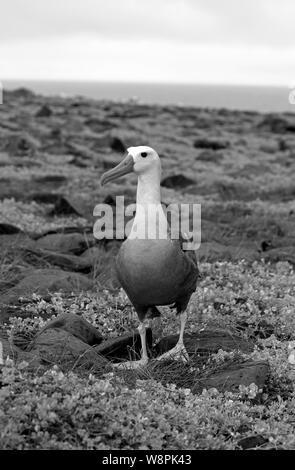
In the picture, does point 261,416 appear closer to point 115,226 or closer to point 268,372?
point 268,372

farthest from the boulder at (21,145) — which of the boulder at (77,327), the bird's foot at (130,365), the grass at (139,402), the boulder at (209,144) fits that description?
the bird's foot at (130,365)

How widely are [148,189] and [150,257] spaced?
0.60 metres

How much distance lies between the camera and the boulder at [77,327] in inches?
266

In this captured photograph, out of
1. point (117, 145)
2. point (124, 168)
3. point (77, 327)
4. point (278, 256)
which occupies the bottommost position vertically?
point (117, 145)

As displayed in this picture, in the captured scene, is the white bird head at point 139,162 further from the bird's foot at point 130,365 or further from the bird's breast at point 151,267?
the bird's foot at point 130,365

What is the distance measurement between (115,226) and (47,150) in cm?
1064

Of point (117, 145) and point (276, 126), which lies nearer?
point (117, 145)

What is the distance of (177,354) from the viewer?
21.8ft

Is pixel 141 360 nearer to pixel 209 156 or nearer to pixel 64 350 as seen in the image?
pixel 64 350

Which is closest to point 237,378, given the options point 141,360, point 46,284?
point 141,360

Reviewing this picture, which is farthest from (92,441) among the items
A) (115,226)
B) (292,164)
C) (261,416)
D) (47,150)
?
(292,164)

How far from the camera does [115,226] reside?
12102 millimetres

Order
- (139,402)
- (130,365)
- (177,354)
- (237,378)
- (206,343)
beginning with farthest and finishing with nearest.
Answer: (206,343), (177,354), (130,365), (237,378), (139,402)

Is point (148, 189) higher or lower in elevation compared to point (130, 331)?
higher
